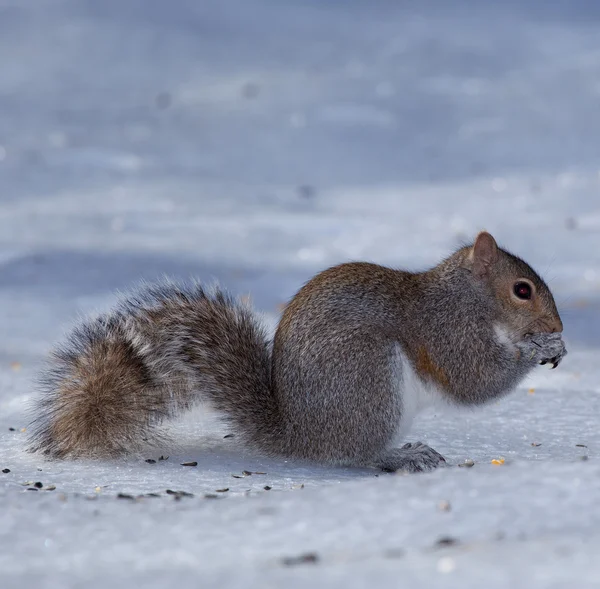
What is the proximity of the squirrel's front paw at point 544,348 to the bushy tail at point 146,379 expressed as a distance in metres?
0.77

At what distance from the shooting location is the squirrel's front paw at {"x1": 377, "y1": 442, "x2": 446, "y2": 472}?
3.09 m

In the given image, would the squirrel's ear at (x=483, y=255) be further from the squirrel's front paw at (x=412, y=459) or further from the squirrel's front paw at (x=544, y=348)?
the squirrel's front paw at (x=412, y=459)

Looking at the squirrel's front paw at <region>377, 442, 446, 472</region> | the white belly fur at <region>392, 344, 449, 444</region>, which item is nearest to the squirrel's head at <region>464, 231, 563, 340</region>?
the white belly fur at <region>392, 344, 449, 444</region>

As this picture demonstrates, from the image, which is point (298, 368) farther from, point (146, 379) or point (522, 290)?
point (522, 290)

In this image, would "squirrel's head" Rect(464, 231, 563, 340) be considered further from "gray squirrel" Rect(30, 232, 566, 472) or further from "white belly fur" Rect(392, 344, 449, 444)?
"white belly fur" Rect(392, 344, 449, 444)

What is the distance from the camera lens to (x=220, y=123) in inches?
398

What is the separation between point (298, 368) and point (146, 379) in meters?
0.41

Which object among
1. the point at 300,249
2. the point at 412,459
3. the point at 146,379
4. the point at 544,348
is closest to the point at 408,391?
the point at 412,459

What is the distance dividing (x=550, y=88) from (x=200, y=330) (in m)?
7.81

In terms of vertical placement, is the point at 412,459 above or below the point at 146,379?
below

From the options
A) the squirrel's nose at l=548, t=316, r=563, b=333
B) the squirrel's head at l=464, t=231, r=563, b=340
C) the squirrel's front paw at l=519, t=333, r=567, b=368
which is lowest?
the squirrel's front paw at l=519, t=333, r=567, b=368

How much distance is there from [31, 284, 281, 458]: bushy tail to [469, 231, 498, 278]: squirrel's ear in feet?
2.32

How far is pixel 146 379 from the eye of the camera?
10.1 ft

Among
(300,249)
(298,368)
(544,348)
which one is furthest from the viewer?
(300,249)
